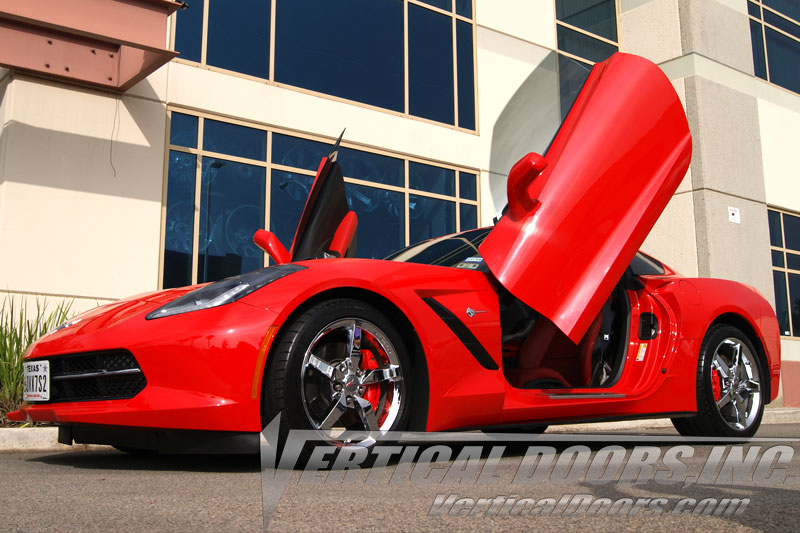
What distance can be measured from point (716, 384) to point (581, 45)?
32.0 ft

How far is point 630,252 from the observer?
13.8ft

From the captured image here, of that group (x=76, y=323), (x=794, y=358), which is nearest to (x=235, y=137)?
(x=76, y=323)

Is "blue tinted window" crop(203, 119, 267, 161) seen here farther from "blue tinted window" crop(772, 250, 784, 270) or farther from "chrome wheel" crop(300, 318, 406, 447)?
"blue tinted window" crop(772, 250, 784, 270)

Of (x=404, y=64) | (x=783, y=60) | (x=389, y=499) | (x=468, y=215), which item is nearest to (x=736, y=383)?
(x=389, y=499)

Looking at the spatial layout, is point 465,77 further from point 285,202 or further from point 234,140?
point 234,140

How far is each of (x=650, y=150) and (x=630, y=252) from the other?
2.01 feet

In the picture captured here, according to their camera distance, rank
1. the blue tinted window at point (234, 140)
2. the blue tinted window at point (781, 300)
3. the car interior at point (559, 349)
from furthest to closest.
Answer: the blue tinted window at point (781, 300) → the blue tinted window at point (234, 140) → the car interior at point (559, 349)

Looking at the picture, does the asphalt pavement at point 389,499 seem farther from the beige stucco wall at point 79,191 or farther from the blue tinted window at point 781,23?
the blue tinted window at point 781,23

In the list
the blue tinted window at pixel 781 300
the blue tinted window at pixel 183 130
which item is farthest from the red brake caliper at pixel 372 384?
the blue tinted window at pixel 781 300

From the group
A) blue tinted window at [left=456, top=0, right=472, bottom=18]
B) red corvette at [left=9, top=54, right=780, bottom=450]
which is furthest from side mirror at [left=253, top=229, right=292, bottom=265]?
blue tinted window at [left=456, top=0, right=472, bottom=18]

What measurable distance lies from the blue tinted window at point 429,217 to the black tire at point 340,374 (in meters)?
7.10

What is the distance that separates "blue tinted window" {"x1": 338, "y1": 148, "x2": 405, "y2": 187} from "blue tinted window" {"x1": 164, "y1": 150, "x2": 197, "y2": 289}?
2.10 m

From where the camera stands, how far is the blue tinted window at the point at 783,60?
15.3 meters

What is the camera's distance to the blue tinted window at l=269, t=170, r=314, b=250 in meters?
9.21
